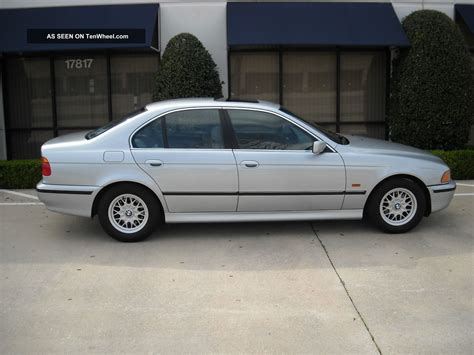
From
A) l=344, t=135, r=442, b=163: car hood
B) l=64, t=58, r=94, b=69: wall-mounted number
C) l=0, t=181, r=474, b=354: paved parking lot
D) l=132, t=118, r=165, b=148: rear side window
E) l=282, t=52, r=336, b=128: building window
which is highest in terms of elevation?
l=64, t=58, r=94, b=69: wall-mounted number

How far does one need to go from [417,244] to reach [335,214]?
3.11 ft

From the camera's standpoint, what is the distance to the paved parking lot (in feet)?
12.8

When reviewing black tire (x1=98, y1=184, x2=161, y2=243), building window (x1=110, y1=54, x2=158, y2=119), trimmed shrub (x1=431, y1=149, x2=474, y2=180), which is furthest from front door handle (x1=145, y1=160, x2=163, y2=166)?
building window (x1=110, y1=54, x2=158, y2=119)

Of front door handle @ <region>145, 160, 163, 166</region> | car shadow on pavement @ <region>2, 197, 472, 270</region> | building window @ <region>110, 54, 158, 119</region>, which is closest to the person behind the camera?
car shadow on pavement @ <region>2, 197, 472, 270</region>

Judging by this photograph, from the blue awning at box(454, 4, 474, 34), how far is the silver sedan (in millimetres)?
5878

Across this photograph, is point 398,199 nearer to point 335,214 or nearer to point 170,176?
point 335,214

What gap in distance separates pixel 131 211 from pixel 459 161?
6.20 meters

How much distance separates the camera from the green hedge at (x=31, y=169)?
366 inches

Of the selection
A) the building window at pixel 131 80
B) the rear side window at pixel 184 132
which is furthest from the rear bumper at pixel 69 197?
the building window at pixel 131 80

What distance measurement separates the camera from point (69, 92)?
1165 centimetres

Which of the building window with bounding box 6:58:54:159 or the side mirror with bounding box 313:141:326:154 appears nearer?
the side mirror with bounding box 313:141:326:154

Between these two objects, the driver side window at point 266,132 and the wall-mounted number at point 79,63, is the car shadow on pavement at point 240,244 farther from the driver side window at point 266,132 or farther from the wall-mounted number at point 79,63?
the wall-mounted number at point 79,63

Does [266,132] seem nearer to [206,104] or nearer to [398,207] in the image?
[206,104]

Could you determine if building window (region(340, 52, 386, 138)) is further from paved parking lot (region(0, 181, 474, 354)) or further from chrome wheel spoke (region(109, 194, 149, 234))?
chrome wheel spoke (region(109, 194, 149, 234))
